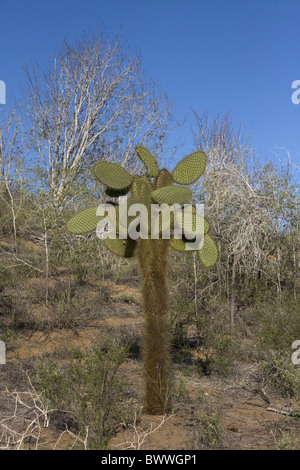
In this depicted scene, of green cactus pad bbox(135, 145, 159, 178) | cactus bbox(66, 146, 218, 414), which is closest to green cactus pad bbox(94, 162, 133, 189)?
cactus bbox(66, 146, 218, 414)

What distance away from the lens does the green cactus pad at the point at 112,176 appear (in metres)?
4.32

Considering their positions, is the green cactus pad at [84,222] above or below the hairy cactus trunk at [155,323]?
above

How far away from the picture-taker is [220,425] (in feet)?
11.9

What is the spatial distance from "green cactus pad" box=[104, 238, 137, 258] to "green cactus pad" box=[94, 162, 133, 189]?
1.63 ft

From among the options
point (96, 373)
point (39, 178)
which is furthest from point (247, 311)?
point (96, 373)

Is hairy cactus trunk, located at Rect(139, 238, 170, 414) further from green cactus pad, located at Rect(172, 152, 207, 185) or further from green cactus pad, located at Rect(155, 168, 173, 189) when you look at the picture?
green cactus pad, located at Rect(172, 152, 207, 185)

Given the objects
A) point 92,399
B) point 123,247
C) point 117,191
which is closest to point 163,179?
point 117,191

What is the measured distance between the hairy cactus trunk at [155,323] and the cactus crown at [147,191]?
0.29 m

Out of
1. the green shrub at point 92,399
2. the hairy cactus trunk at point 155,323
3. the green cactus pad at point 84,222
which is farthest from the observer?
the green cactus pad at point 84,222

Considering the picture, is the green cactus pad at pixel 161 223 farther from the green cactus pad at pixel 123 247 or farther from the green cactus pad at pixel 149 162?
the green cactus pad at pixel 149 162

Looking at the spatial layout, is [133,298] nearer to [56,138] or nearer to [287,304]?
[287,304]

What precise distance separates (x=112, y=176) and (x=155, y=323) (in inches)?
52.5

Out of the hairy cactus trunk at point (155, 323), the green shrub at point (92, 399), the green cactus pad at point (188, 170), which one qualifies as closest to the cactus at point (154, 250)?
the hairy cactus trunk at point (155, 323)

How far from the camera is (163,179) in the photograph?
4.54 m
